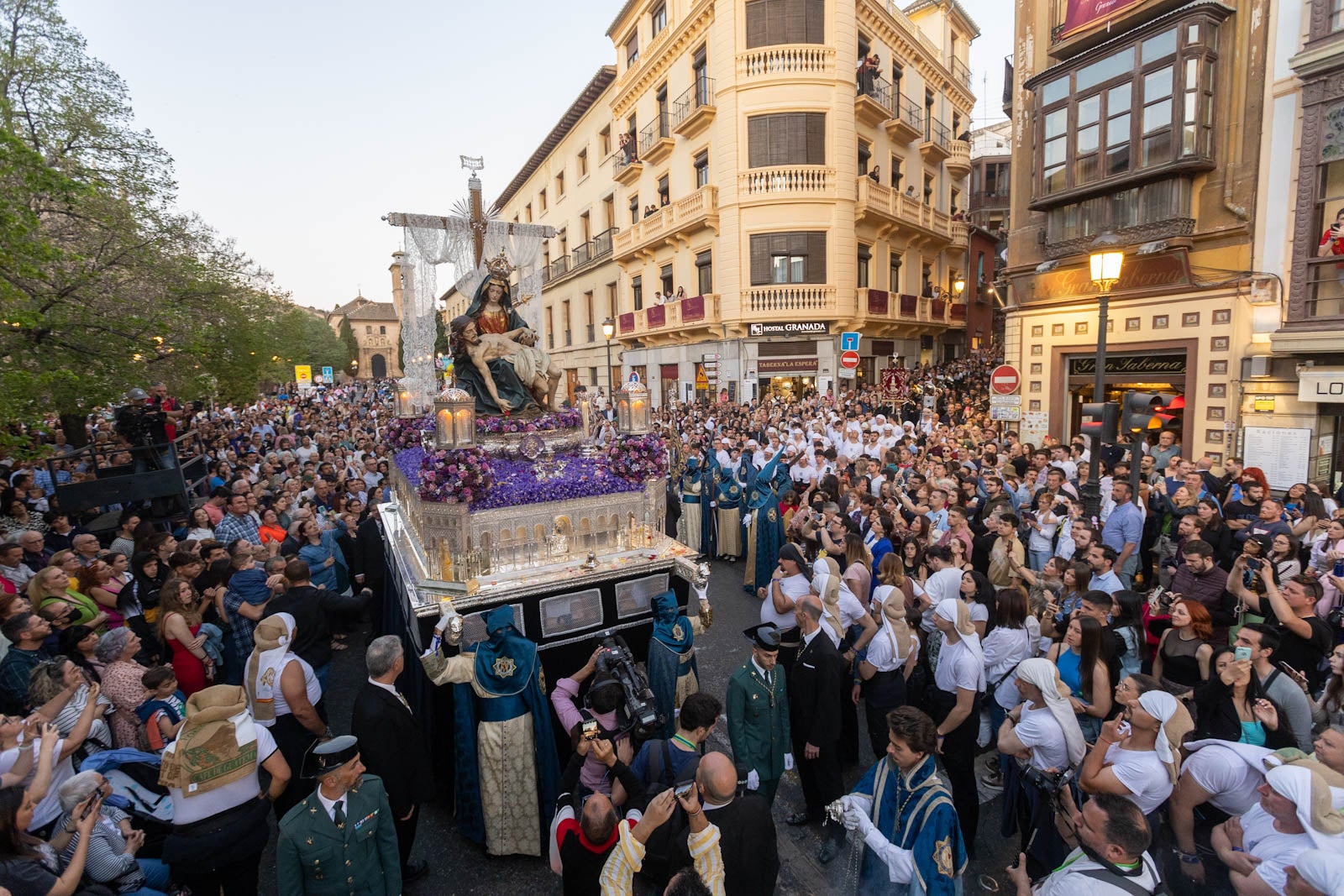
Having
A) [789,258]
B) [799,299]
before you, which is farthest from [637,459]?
[789,258]

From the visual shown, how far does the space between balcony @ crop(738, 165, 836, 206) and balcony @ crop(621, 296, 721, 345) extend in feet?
13.8

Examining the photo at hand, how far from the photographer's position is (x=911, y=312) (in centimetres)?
2597

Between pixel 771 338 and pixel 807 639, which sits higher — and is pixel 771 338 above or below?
above

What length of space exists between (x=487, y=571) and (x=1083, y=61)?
17.4 metres

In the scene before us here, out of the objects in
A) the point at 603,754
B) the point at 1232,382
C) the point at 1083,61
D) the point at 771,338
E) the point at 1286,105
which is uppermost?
the point at 1083,61

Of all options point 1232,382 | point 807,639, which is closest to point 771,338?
point 1232,382

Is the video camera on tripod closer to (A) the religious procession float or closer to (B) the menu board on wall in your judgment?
(A) the religious procession float

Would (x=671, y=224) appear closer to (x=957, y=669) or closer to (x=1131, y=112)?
(x=1131, y=112)

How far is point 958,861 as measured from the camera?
316 cm

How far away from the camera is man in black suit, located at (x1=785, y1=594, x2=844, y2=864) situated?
4.56 meters

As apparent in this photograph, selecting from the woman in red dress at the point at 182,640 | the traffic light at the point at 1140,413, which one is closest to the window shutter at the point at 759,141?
the traffic light at the point at 1140,413

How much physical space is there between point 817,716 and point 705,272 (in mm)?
22360

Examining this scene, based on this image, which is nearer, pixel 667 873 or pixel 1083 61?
pixel 667 873

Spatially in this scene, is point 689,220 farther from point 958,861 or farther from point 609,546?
point 958,861
